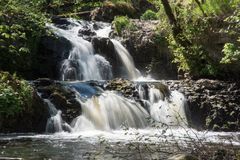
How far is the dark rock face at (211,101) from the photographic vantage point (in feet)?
52.1

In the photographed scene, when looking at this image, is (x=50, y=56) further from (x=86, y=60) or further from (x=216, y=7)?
(x=216, y=7)

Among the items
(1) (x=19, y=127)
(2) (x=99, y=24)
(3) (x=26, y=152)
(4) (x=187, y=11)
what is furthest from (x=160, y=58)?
(3) (x=26, y=152)

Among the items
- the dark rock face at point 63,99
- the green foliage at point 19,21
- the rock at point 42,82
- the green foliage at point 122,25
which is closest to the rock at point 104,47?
the green foliage at point 122,25

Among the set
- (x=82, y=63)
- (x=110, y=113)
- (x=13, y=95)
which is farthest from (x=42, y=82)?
(x=82, y=63)

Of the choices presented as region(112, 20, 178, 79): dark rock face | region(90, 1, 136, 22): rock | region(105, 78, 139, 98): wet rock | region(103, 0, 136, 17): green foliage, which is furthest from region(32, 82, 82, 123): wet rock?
region(103, 0, 136, 17): green foliage

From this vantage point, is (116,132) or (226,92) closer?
(116,132)

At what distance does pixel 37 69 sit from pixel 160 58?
5855mm

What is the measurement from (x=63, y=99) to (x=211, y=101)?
5381 millimetres

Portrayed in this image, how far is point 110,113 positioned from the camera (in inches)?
576

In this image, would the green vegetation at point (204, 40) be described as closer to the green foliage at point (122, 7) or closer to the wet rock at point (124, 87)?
the wet rock at point (124, 87)

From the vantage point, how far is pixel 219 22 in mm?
18969

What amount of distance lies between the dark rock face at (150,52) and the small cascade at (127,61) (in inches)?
10.8

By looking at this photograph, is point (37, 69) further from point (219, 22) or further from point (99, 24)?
point (219, 22)

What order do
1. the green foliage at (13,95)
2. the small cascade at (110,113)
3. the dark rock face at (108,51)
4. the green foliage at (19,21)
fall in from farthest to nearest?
1. the dark rock face at (108,51)
2. the small cascade at (110,113)
3. the green foliage at (13,95)
4. the green foliage at (19,21)
